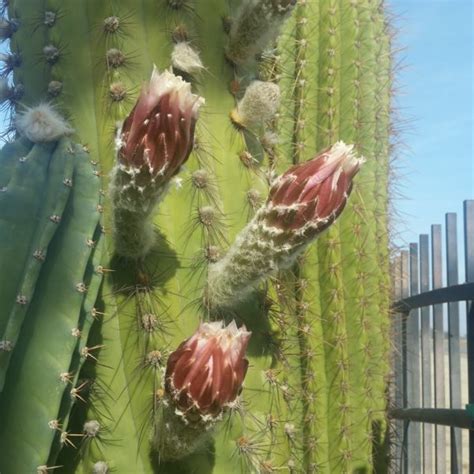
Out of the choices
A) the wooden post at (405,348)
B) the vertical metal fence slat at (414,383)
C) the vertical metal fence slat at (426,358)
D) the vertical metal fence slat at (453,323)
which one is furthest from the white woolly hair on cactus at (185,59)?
the vertical metal fence slat at (414,383)

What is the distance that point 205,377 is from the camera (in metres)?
1.04

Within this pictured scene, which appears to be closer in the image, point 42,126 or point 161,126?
point 161,126

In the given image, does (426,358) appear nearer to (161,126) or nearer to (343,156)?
(343,156)

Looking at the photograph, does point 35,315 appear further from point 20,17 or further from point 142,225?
point 20,17

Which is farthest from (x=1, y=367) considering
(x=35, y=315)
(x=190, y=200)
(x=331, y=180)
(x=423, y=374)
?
(x=423, y=374)

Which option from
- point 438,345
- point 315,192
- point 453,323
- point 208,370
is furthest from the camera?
point 438,345

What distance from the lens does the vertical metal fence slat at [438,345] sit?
13.7 ft

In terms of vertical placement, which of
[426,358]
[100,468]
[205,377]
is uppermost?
[426,358]

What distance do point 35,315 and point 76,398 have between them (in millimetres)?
171

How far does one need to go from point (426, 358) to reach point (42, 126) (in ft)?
11.8

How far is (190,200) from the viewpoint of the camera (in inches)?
53.6

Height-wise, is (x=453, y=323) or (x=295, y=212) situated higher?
(x=453, y=323)

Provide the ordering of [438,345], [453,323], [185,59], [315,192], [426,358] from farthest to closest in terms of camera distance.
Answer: [426,358] < [438,345] < [453,323] < [185,59] < [315,192]

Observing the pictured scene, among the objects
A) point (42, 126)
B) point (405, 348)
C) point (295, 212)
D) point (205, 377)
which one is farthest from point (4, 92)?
point (405, 348)
